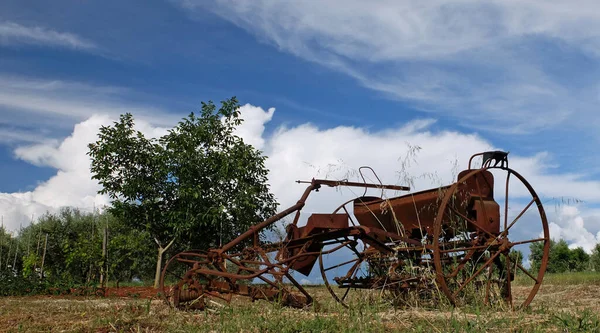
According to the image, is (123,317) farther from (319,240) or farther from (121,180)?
(121,180)

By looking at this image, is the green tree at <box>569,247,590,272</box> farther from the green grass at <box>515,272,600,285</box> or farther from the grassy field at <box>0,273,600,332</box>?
the grassy field at <box>0,273,600,332</box>

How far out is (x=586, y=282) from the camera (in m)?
14.6

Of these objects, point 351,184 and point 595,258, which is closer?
point 351,184

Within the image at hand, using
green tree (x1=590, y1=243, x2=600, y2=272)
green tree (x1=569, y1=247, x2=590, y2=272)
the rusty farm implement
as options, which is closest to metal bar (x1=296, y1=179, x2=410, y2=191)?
the rusty farm implement

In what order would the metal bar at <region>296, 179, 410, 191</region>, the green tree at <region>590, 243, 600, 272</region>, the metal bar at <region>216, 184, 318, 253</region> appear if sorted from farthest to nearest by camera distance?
the green tree at <region>590, 243, 600, 272</region>
the metal bar at <region>296, 179, 410, 191</region>
the metal bar at <region>216, 184, 318, 253</region>

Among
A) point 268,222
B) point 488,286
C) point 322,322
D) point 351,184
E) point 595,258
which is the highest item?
point 351,184

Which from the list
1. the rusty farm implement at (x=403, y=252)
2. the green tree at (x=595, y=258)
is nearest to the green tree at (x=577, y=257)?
the green tree at (x=595, y=258)

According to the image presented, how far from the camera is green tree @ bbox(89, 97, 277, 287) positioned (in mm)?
17578

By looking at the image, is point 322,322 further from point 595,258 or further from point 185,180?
point 595,258

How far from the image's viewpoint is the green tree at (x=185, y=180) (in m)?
17.6

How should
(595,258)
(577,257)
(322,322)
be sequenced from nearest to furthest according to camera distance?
(322,322) < (595,258) < (577,257)

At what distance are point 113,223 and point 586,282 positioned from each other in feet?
77.7

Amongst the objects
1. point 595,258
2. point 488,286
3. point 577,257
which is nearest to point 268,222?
point 488,286

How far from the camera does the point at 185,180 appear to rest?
58.0 ft
